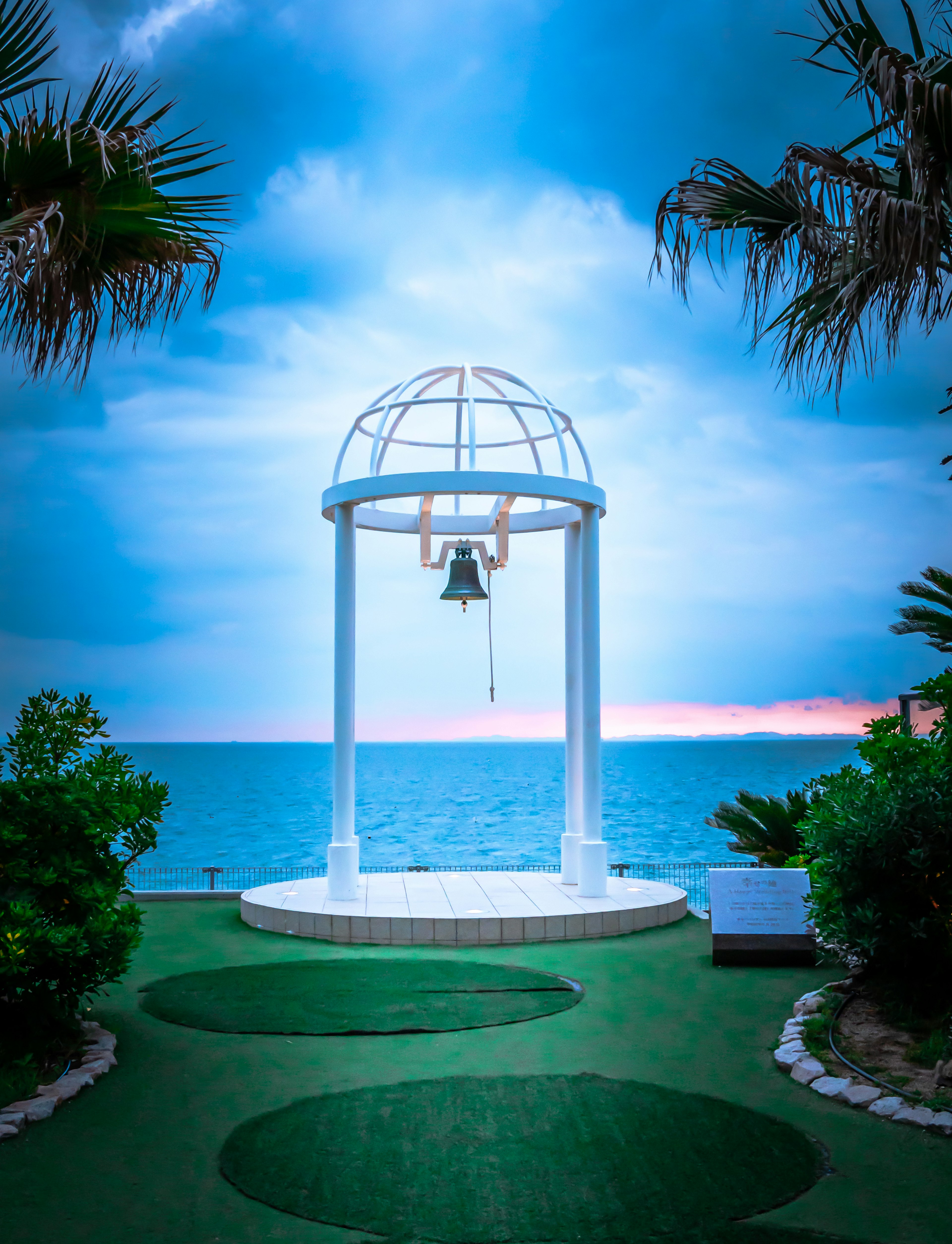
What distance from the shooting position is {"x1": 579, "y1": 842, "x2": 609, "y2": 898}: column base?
11273 mm

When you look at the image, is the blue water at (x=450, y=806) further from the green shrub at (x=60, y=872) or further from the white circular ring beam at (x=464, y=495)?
the green shrub at (x=60, y=872)

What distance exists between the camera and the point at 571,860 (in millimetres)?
12250

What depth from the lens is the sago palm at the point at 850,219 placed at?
5766 millimetres

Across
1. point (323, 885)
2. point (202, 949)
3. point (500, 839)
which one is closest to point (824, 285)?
point (202, 949)

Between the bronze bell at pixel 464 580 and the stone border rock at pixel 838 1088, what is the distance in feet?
19.3

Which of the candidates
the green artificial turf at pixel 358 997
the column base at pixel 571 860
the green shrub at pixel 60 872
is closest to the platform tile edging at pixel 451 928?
the green artificial turf at pixel 358 997

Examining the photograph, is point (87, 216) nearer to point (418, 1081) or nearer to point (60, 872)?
point (60, 872)

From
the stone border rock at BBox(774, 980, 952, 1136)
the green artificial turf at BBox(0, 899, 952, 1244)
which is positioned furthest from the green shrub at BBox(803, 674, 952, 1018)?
the green artificial turf at BBox(0, 899, 952, 1244)

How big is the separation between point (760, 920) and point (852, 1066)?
119 inches

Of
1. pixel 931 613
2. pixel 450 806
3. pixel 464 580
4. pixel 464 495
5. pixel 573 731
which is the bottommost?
pixel 450 806

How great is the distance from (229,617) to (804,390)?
3774 cm

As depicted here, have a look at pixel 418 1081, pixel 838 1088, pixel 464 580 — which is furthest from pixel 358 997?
pixel 464 580

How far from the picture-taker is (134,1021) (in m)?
7.31

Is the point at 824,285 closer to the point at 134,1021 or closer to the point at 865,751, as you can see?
the point at 865,751
